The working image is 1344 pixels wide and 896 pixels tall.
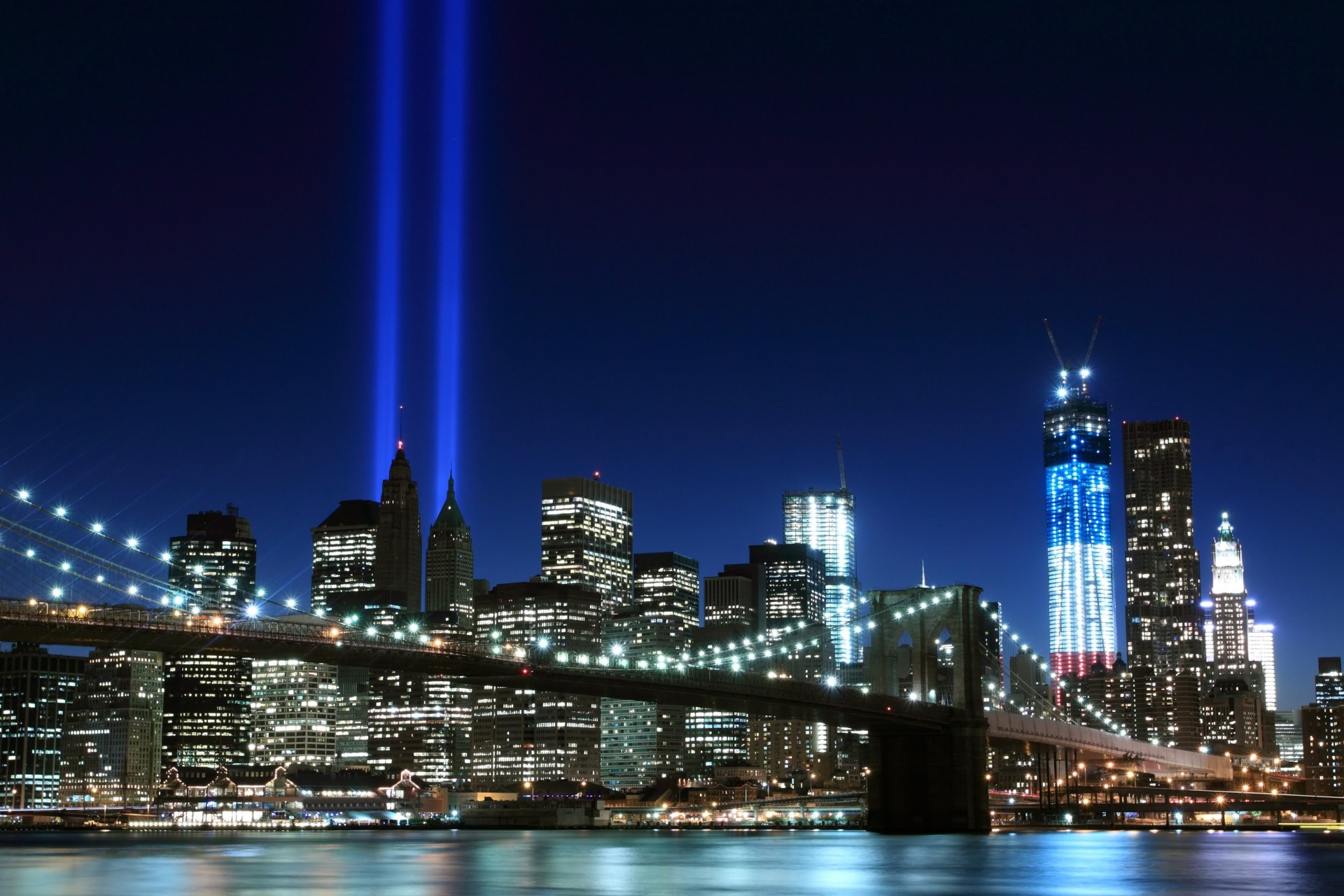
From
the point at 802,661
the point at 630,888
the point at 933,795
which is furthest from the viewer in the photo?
the point at 802,661

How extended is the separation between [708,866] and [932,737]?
24.7m

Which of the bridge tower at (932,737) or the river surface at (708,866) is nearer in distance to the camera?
the river surface at (708,866)

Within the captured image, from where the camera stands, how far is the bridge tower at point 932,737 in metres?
88.7

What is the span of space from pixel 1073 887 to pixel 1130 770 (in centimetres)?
9502

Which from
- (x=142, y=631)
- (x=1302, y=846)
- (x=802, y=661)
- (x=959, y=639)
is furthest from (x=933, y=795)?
(x=802, y=661)

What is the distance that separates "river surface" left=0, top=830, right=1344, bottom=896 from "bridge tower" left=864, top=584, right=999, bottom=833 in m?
2.68

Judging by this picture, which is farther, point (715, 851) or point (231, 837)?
point (231, 837)

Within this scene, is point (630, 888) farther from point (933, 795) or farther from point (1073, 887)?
point (933, 795)

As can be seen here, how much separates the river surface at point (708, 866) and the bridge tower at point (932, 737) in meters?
2.68

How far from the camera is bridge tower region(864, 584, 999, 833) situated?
8869 cm

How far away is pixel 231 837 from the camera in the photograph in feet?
388

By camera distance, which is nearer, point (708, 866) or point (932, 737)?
point (708, 866)

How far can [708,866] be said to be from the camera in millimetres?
67625

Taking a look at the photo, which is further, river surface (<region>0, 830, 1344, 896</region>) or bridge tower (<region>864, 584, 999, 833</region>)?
bridge tower (<region>864, 584, 999, 833</region>)
